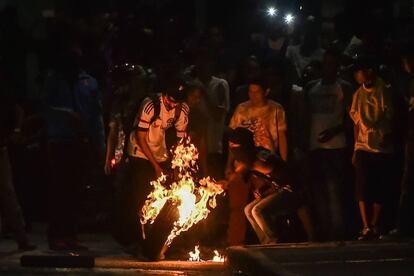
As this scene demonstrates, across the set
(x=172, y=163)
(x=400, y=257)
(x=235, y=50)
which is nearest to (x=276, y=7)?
(x=235, y=50)

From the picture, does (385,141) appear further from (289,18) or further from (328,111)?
(289,18)

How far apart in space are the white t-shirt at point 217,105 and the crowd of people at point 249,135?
14 mm

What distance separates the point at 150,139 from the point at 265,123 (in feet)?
3.95

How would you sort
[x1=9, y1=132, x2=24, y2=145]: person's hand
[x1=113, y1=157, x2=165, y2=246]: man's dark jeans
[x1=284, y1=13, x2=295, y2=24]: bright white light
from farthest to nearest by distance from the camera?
[x1=284, y1=13, x2=295, y2=24]: bright white light, [x1=9, y1=132, x2=24, y2=145]: person's hand, [x1=113, y1=157, x2=165, y2=246]: man's dark jeans

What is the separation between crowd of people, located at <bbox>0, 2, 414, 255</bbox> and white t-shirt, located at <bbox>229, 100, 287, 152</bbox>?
1 centimetres

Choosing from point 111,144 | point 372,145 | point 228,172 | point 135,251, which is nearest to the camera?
point 228,172

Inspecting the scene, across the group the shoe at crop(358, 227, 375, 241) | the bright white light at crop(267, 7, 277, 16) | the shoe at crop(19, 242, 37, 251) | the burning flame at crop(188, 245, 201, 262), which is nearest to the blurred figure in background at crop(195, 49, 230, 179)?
the burning flame at crop(188, 245, 201, 262)

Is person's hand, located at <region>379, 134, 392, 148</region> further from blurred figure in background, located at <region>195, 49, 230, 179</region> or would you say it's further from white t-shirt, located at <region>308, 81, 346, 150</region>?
blurred figure in background, located at <region>195, 49, 230, 179</region>

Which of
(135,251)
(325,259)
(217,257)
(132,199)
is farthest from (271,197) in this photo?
(325,259)

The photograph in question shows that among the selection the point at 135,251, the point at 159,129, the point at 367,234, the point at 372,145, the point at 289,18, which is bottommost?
the point at 135,251

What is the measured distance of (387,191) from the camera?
40.5 feet

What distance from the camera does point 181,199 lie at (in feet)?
37.7

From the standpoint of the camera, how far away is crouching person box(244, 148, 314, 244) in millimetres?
10883

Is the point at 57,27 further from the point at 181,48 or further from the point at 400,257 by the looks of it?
the point at 400,257
